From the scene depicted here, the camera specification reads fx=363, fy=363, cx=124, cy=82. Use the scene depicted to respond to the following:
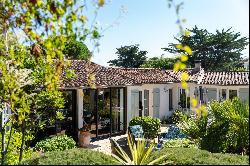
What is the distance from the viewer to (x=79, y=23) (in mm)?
6566

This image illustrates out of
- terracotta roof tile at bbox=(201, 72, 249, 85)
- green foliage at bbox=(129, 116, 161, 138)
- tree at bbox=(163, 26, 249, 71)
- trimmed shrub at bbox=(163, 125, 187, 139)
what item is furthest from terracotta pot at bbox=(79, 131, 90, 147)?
tree at bbox=(163, 26, 249, 71)

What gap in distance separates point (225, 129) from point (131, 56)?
165 feet

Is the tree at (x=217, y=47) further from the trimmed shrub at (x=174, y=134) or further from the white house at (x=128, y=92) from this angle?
the trimmed shrub at (x=174, y=134)

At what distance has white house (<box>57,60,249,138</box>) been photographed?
1845cm

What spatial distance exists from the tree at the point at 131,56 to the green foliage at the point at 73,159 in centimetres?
5306

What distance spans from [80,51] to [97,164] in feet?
135

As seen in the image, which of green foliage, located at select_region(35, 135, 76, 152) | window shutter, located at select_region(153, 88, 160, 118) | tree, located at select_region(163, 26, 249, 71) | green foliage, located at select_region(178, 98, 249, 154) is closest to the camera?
green foliage, located at select_region(178, 98, 249, 154)

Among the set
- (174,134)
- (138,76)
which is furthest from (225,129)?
(138,76)

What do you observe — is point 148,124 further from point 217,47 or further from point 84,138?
point 217,47

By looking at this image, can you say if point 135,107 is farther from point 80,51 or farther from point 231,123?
point 80,51

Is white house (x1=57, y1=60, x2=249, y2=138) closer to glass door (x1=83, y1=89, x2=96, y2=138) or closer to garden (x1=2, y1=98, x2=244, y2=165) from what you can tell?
glass door (x1=83, y1=89, x2=96, y2=138)

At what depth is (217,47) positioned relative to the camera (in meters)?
53.2

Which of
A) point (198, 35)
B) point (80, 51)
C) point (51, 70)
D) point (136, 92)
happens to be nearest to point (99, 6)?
point (51, 70)

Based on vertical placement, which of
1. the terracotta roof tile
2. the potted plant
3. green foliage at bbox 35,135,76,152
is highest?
the terracotta roof tile
